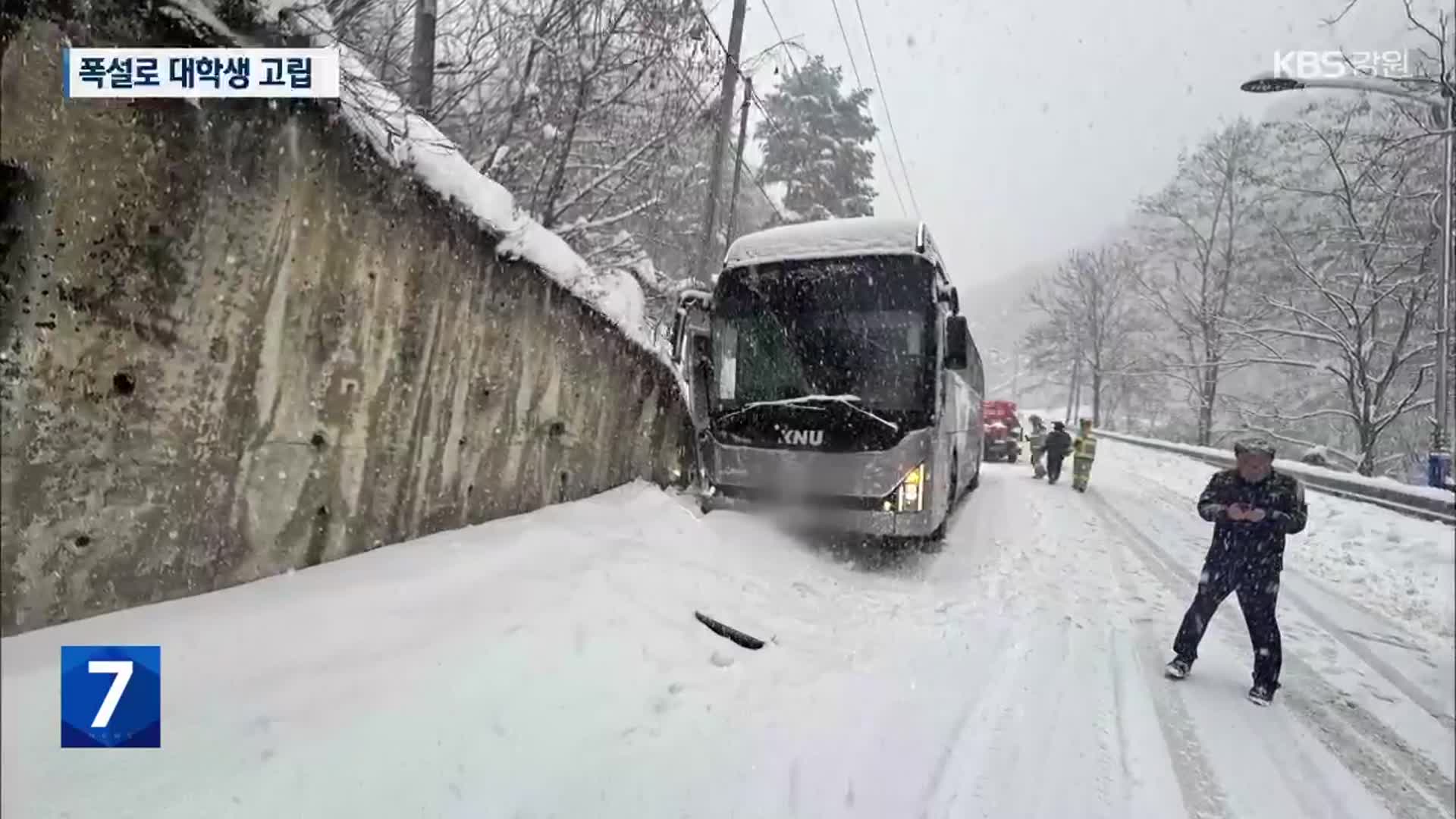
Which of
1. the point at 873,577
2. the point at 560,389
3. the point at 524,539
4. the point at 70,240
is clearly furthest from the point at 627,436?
the point at 70,240

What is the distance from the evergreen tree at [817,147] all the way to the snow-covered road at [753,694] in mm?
7477

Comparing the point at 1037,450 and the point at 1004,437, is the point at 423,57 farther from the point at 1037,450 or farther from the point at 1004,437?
the point at 1004,437

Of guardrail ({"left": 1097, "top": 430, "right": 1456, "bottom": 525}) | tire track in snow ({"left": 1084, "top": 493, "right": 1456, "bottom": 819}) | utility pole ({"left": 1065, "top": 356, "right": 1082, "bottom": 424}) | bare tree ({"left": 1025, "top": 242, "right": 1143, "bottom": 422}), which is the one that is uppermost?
bare tree ({"left": 1025, "top": 242, "right": 1143, "bottom": 422})

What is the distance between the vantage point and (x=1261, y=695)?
11.4 ft

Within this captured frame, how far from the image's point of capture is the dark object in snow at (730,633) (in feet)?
14.1

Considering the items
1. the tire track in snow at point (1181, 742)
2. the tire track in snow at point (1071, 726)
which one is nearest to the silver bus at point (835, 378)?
the tire track in snow at point (1071, 726)

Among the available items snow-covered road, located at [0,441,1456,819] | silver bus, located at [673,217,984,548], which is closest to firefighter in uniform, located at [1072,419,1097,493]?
snow-covered road, located at [0,441,1456,819]

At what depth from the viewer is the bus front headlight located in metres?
5.79

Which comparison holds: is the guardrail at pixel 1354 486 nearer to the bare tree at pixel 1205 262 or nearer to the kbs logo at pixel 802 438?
the bare tree at pixel 1205 262

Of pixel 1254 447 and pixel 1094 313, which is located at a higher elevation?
pixel 1094 313

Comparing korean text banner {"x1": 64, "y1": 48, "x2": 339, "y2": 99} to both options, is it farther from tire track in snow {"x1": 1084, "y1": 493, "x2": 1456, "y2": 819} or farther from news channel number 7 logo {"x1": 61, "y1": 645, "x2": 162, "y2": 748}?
tire track in snow {"x1": 1084, "y1": 493, "x2": 1456, "y2": 819}

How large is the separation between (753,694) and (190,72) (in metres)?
3.71

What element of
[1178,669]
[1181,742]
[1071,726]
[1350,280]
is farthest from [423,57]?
[1178,669]

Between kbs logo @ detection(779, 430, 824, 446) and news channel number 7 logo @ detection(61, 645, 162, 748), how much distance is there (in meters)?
4.56
